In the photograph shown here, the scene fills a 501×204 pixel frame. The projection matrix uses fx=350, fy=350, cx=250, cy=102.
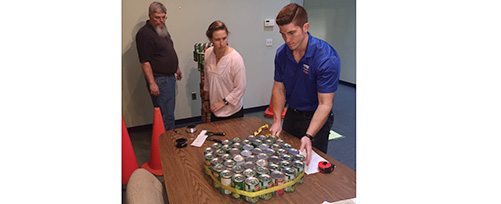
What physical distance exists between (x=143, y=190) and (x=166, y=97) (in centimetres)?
217

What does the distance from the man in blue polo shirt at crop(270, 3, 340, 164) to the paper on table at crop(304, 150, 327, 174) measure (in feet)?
0.09

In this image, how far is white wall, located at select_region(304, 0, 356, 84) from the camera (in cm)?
582

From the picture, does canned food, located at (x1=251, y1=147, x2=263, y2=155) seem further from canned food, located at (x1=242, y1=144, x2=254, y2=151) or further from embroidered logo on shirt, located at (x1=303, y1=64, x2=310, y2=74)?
embroidered logo on shirt, located at (x1=303, y1=64, x2=310, y2=74)

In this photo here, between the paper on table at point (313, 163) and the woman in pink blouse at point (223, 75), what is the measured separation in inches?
38.5

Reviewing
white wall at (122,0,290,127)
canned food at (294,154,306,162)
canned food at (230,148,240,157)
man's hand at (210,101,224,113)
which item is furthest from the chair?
white wall at (122,0,290,127)

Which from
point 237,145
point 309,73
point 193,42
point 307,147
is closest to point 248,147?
point 237,145

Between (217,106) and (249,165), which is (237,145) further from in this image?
(217,106)

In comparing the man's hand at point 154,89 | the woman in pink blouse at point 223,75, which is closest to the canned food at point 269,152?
the woman in pink blouse at point 223,75

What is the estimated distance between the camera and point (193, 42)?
13.0 ft
